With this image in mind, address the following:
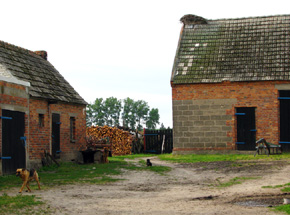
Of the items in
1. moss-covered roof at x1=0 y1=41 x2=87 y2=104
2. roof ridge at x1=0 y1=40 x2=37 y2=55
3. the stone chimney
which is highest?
the stone chimney

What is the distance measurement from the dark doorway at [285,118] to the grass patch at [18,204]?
16.1m

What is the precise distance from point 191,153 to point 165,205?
14996 mm

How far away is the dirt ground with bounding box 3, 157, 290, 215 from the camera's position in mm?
10297

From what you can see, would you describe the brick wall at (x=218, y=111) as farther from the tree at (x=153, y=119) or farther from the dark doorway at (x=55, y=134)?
the tree at (x=153, y=119)

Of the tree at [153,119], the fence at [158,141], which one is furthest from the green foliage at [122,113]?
the fence at [158,141]

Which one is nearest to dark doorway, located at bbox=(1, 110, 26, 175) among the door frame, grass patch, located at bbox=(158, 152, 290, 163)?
grass patch, located at bbox=(158, 152, 290, 163)

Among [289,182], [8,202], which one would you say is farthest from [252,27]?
[8,202]

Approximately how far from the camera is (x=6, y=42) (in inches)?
896

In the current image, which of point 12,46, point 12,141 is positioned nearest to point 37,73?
point 12,46

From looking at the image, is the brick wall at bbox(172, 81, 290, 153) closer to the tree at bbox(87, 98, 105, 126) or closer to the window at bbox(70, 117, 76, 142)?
the window at bbox(70, 117, 76, 142)

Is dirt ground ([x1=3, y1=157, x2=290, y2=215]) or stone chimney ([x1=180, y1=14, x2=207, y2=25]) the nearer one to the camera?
dirt ground ([x1=3, y1=157, x2=290, y2=215])

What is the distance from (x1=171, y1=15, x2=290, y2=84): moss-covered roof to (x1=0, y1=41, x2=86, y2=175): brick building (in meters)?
5.81

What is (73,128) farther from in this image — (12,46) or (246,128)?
(246,128)

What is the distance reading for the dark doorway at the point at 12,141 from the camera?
16.9 m
